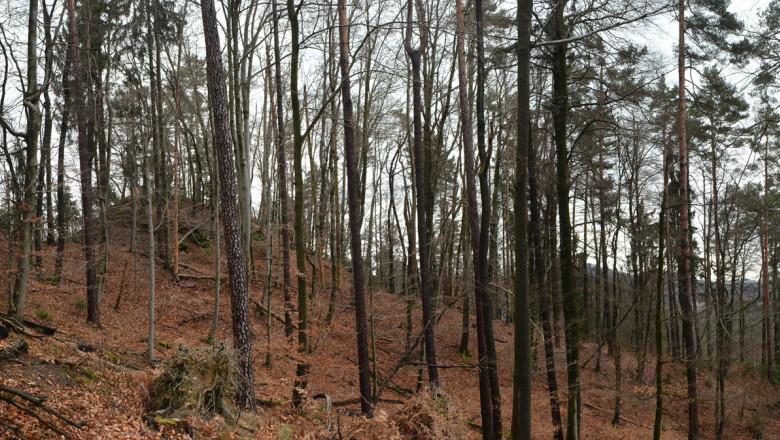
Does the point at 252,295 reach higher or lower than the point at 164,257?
lower

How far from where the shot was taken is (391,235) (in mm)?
26219

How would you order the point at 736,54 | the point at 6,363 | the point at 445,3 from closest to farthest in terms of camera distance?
the point at 6,363 < the point at 736,54 < the point at 445,3

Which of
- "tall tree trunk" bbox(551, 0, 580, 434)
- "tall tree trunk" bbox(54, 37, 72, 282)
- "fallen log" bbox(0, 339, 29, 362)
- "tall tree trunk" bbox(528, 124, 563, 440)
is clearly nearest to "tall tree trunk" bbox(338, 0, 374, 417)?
"tall tree trunk" bbox(528, 124, 563, 440)

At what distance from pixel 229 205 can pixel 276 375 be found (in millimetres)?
6049

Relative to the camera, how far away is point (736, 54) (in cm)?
784

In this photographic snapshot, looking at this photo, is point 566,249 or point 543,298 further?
point 543,298

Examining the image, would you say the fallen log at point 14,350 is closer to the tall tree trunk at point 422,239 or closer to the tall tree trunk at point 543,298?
the tall tree trunk at point 422,239

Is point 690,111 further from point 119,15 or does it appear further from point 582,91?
point 119,15

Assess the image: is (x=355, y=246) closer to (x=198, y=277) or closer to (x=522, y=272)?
(x=522, y=272)

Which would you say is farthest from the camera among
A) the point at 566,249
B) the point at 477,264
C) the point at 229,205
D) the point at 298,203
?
the point at 477,264

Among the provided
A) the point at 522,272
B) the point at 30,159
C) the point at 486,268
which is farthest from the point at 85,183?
the point at 522,272

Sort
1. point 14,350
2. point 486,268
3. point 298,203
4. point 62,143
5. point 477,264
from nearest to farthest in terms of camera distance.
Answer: point 14,350, point 486,268, point 298,203, point 477,264, point 62,143

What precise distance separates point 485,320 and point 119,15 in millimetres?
17760

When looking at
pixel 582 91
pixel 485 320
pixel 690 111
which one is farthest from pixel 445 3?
pixel 485 320
